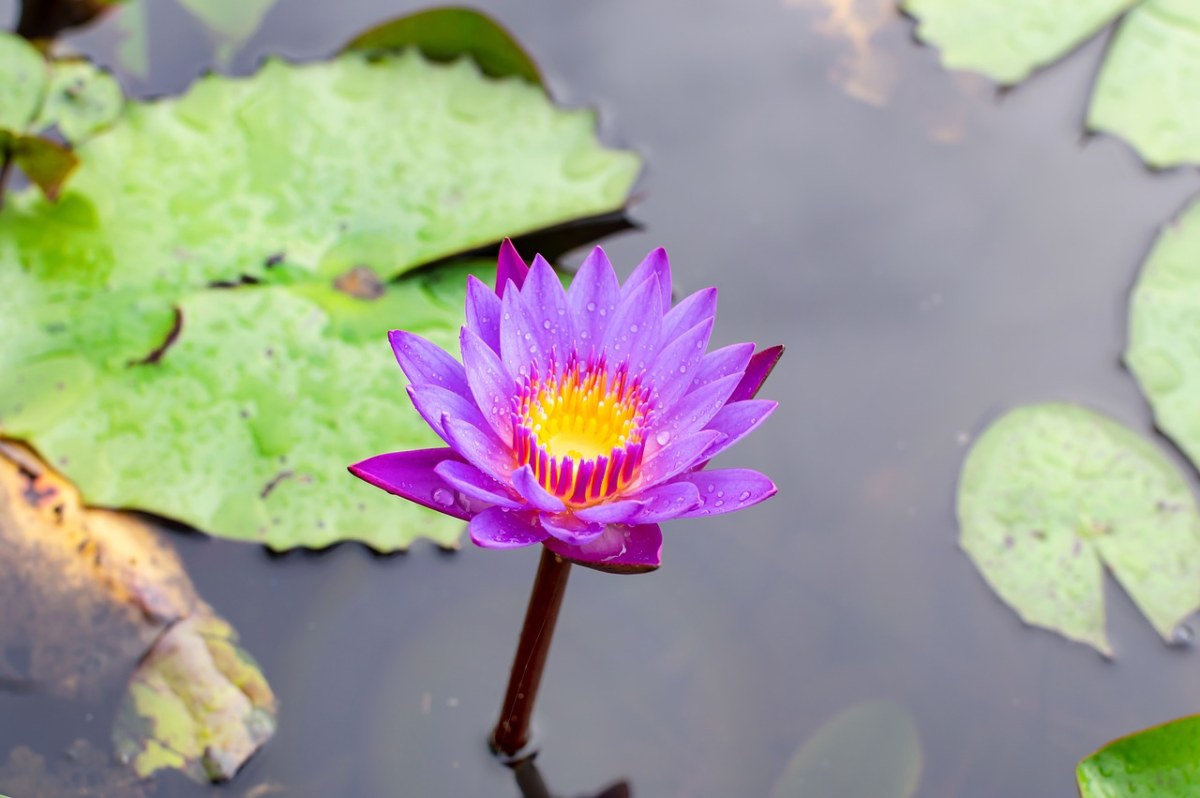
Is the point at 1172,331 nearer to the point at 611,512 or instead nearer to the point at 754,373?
the point at 754,373

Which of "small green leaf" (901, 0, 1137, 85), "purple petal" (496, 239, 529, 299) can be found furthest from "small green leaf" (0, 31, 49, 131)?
"small green leaf" (901, 0, 1137, 85)

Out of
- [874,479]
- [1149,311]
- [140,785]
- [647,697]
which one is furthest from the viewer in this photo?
[1149,311]

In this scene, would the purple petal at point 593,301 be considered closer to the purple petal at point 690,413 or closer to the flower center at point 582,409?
the flower center at point 582,409

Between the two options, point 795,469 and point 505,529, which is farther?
point 795,469

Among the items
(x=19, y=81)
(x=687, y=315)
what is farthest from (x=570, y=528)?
(x=19, y=81)

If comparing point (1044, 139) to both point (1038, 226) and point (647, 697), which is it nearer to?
point (1038, 226)

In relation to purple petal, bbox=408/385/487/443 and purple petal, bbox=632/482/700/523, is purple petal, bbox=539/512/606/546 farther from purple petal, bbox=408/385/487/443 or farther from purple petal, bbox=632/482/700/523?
purple petal, bbox=408/385/487/443

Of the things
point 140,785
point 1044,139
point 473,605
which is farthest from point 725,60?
point 140,785
